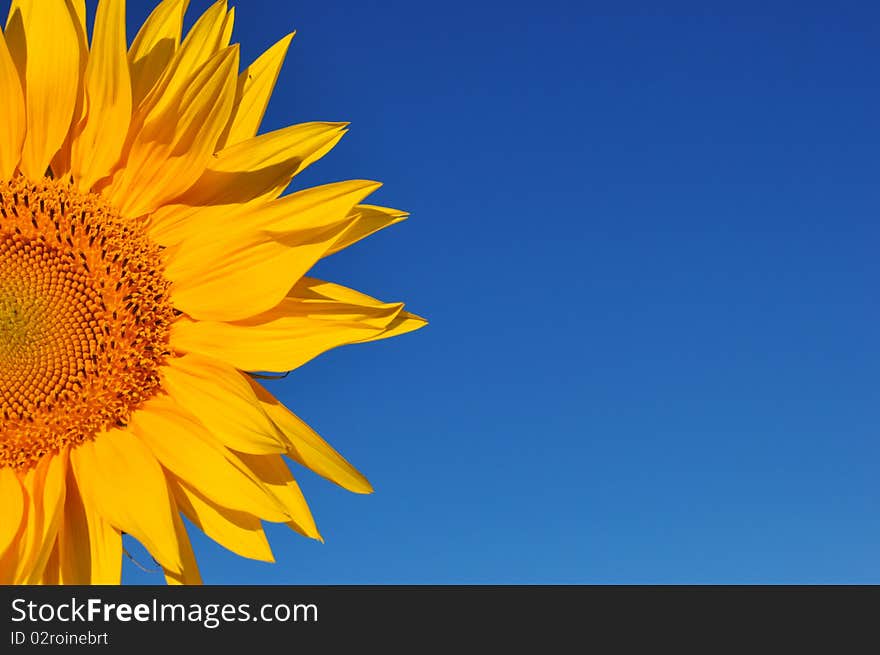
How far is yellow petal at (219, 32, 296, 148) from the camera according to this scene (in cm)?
474

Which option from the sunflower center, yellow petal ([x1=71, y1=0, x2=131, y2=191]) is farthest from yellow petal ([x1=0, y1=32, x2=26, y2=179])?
yellow petal ([x1=71, y1=0, x2=131, y2=191])

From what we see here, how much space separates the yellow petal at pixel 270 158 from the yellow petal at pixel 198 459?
1.00 m

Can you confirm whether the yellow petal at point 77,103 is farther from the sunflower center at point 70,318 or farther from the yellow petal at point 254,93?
the yellow petal at point 254,93

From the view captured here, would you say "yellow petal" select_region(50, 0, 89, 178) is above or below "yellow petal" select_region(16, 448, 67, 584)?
above

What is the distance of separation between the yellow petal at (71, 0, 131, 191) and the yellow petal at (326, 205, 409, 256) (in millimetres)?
1104

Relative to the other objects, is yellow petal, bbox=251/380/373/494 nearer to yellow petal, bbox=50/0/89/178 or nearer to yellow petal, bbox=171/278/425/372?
yellow petal, bbox=171/278/425/372

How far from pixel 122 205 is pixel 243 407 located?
120 centimetres

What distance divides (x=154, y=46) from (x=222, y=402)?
1602 millimetres

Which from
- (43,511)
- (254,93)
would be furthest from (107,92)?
(43,511)

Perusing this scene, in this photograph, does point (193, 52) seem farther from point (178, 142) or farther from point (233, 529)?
point (233, 529)

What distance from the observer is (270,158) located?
4617 millimetres

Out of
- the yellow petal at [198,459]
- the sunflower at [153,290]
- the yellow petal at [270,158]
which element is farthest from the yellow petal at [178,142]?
the yellow petal at [198,459]
